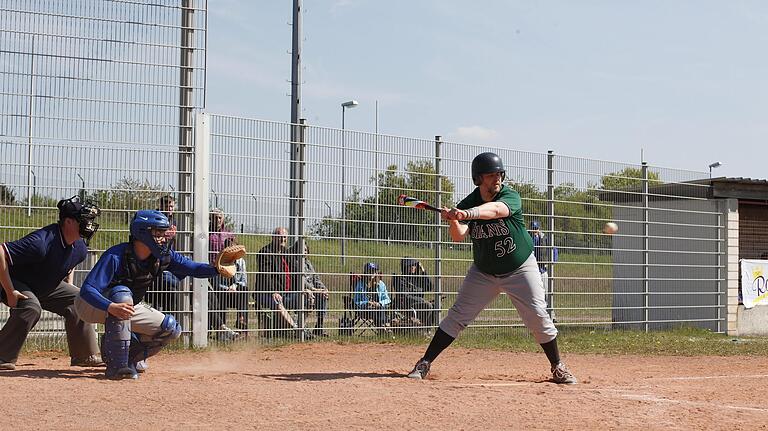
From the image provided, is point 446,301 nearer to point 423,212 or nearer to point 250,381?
point 423,212

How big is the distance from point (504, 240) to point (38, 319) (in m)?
4.20

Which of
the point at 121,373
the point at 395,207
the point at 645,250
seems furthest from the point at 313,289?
the point at 645,250

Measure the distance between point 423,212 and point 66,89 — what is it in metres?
5.43

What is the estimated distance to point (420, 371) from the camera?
336 inches

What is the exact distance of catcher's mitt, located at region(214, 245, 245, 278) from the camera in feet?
27.1

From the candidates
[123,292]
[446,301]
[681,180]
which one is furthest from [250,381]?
[681,180]

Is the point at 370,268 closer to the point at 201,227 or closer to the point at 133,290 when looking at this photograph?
the point at 201,227

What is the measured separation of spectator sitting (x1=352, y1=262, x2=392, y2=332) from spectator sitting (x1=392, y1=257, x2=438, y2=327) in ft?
0.65

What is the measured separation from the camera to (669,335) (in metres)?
16.5

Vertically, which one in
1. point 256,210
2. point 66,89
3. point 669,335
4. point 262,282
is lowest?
point 669,335

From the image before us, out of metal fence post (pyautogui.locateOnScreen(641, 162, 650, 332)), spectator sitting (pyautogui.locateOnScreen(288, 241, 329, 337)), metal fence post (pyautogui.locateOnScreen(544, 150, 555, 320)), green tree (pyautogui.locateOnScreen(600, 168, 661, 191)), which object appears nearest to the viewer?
spectator sitting (pyautogui.locateOnScreen(288, 241, 329, 337))

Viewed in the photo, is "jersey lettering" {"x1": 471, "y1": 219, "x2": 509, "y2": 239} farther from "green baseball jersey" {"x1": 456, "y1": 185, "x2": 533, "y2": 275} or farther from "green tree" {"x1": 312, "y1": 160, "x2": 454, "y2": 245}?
"green tree" {"x1": 312, "y1": 160, "x2": 454, "y2": 245}

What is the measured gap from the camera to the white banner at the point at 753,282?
741 inches

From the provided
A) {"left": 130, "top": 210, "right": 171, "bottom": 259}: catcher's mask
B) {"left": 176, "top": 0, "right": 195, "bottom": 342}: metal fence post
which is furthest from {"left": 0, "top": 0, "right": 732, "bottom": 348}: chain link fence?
{"left": 130, "top": 210, "right": 171, "bottom": 259}: catcher's mask
